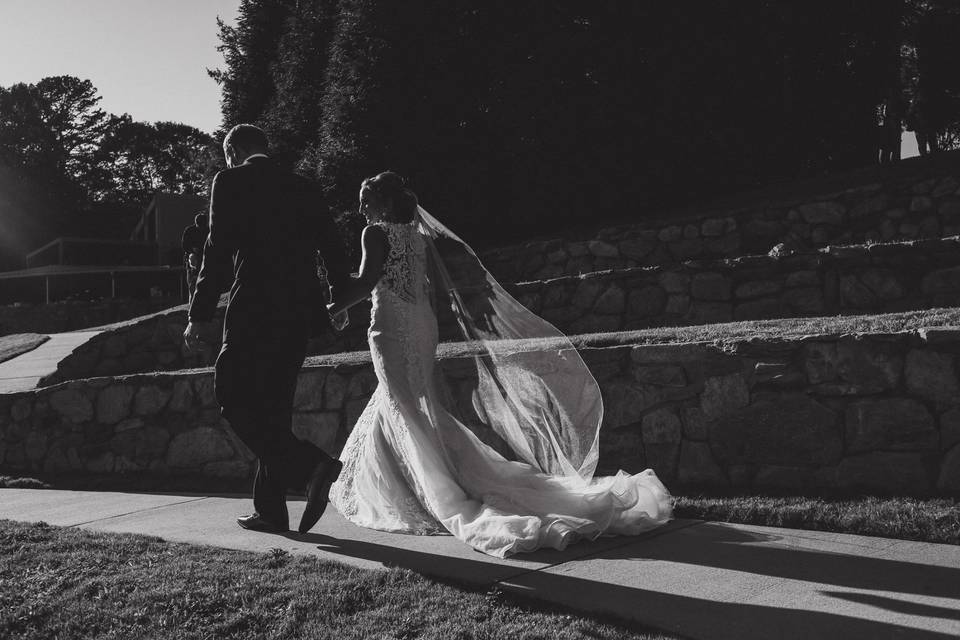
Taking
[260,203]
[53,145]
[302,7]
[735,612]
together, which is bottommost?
[735,612]

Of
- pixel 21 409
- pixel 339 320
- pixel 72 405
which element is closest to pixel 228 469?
pixel 72 405

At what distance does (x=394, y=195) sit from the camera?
528 cm

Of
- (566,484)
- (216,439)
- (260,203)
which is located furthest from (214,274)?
(216,439)

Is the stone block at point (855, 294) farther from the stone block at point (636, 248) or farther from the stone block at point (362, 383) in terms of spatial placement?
the stone block at point (362, 383)

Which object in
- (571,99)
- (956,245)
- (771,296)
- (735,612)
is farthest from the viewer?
(571,99)

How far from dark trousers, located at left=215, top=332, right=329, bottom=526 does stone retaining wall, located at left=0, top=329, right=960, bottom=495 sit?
1.85m

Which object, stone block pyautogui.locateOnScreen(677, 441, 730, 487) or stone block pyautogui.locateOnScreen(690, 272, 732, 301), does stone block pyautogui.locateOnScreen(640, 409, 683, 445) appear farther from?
stone block pyautogui.locateOnScreen(690, 272, 732, 301)

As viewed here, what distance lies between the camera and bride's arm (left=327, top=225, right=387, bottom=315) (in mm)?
5094

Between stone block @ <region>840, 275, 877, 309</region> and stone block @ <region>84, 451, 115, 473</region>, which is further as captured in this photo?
stone block @ <region>84, 451, 115, 473</region>

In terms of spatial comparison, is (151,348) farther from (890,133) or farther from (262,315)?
(890,133)

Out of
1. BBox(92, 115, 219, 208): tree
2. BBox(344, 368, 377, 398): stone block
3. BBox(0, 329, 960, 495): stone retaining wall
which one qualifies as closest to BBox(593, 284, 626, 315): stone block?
BBox(0, 329, 960, 495): stone retaining wall

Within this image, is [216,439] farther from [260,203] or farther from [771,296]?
[771,296]

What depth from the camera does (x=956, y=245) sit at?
825cm

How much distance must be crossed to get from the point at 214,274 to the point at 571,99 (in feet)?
37.0
